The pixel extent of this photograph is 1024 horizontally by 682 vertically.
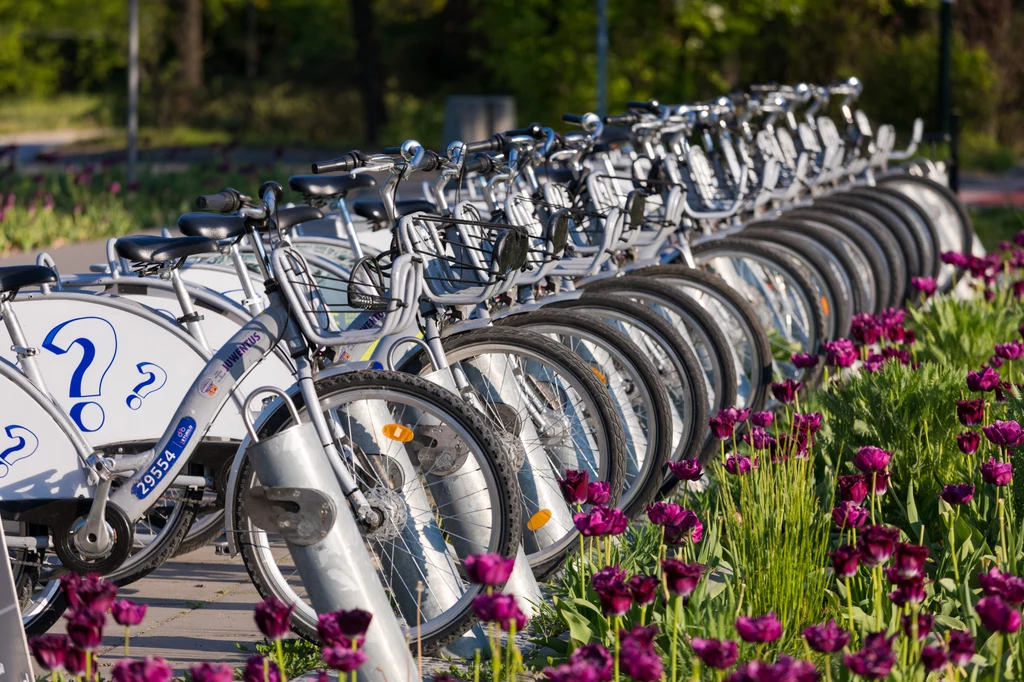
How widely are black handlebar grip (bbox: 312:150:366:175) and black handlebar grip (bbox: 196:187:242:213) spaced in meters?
0.20

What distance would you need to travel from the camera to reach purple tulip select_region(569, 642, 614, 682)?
2.14 meters

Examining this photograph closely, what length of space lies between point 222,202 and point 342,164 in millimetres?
312

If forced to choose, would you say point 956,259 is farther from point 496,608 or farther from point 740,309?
point 496,608

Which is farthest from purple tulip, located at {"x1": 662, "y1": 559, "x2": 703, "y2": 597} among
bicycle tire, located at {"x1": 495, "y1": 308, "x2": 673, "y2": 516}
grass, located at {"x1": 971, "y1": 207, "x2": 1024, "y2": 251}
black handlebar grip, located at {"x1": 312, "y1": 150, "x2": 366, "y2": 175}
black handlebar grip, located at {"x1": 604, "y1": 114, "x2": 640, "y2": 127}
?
grass, located at {"x1": 971, "y1": 207, "x2": 1024, "y2": 251}

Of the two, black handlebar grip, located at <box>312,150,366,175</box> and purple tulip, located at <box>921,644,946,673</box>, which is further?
black handlebar grip, located at <box>312,150,366,175</box>

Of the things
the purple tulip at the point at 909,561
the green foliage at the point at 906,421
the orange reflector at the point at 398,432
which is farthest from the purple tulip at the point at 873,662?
the green foliage at the point at 906,421

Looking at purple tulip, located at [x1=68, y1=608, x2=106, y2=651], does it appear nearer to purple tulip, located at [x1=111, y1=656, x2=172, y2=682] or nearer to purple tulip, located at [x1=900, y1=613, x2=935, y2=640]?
purple tulip, located at [x1=111, y1=656, x2=172, y2=682]

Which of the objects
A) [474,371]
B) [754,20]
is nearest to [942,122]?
[474,371]

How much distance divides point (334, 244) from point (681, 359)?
1.60m

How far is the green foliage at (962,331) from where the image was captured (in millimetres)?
5344

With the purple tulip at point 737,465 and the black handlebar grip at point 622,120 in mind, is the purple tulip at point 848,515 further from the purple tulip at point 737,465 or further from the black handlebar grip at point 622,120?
the black handlebar grip at point 622,120

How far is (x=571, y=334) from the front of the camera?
390cm

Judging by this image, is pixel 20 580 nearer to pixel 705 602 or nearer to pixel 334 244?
pixel 705 602

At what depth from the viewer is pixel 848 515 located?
9.16ft
